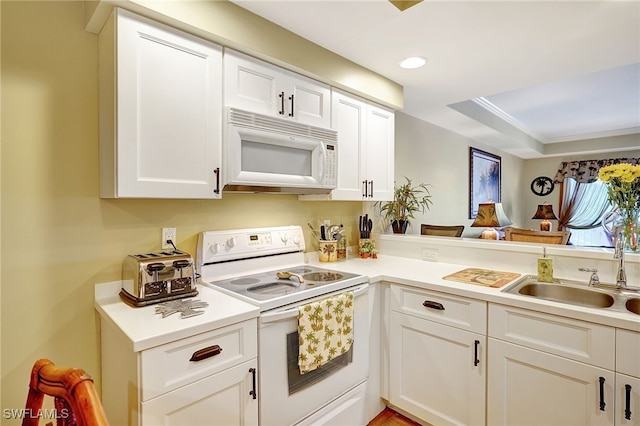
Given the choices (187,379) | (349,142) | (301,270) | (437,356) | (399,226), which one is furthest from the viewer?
(399,226)

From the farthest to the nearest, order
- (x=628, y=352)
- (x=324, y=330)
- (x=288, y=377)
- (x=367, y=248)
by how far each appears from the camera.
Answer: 1. (x=367, y=248)
2. (x=324, y=330)
3. (x=288, y=377)
4. (x=628, y=352)

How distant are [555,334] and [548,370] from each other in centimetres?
17

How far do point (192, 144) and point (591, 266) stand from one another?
85.7 inches

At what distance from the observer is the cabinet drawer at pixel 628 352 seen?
1.27 metres

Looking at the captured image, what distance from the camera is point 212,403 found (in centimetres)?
125

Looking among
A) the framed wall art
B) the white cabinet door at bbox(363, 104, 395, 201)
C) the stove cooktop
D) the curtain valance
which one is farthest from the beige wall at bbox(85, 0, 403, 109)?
the curtain valance

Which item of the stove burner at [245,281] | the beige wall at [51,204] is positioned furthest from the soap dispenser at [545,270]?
the beige wall at [51,204]

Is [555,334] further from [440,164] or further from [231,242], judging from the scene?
[440,164]

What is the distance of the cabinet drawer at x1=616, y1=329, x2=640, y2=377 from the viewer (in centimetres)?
127

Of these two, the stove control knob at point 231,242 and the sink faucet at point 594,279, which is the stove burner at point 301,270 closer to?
the stove control knob at point 231,242

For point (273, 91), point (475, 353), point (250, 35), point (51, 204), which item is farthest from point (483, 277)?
point (51, 204)

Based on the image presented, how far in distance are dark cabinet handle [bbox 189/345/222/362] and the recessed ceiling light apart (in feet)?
6.63

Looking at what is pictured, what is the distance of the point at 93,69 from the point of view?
59.1 inches

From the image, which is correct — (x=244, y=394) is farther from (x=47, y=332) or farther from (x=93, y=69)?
(x=93, y=69)
